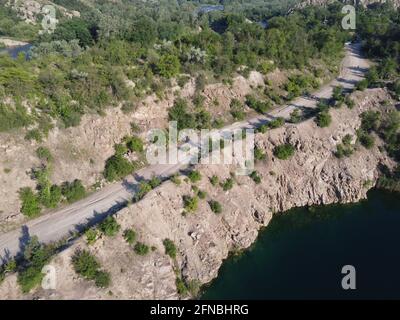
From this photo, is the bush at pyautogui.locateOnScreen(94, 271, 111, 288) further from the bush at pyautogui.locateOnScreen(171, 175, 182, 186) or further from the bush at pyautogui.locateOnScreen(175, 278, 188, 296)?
the bush at pyautogui.locateOnScreen(171, 175, 182, 186)

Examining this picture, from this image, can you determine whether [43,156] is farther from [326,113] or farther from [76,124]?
[326,113]

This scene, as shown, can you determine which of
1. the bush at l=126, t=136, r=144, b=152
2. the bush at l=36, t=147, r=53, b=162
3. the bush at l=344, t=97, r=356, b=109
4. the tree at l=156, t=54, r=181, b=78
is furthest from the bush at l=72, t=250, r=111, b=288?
the bush at l=344, t=97, r=356, b=109

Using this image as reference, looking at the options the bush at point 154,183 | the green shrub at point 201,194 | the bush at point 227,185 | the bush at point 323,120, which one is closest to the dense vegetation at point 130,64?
the bush at point 323,120

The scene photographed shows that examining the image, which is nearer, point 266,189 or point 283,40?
point 266,189

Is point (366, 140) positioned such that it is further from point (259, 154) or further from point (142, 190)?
point (142, 190)

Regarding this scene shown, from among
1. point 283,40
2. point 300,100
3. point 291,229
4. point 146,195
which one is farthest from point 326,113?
point 146,195

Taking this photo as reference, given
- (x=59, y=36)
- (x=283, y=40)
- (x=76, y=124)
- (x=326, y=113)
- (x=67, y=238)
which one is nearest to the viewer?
(x=67, y=238)

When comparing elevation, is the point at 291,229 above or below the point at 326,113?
below
